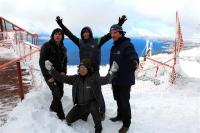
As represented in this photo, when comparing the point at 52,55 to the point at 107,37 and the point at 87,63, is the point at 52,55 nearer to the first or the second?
the point at 87,63

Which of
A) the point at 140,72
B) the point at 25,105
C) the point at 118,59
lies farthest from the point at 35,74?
the point at 140,72

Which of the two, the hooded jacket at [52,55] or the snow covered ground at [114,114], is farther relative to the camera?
the hooded jacket at [52,55]

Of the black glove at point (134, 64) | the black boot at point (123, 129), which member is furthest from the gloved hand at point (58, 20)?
the black boot at point (123, 129)

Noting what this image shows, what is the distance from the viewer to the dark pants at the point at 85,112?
6367 mm

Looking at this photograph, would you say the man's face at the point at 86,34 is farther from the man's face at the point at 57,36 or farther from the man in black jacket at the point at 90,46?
the man's face at the point at 57,36

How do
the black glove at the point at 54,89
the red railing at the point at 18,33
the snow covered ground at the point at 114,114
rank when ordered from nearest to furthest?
1. the snow covered ground at the point at 114,114
2. the black glove at the point at 54,89
3. the red railing at the point at 18,33

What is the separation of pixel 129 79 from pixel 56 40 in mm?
1383

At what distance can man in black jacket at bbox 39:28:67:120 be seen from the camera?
6375mm

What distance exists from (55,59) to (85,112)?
1.03m

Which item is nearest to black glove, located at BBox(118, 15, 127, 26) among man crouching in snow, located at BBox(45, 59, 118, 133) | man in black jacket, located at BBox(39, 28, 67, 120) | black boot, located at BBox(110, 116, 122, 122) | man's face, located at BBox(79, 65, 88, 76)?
man crouching in snow, located at BBox(45, 59, 118, 133)

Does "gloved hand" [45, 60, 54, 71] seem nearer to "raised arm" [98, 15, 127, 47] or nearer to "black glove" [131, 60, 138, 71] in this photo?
"raised arm" [98, 15, 127, 47]

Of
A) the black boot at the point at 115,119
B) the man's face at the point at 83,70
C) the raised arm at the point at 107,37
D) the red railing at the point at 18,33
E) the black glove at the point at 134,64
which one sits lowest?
the black boot at the point at 115,119

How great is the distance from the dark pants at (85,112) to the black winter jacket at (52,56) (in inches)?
27.9

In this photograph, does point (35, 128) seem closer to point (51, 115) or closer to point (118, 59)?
point (51, 115)
